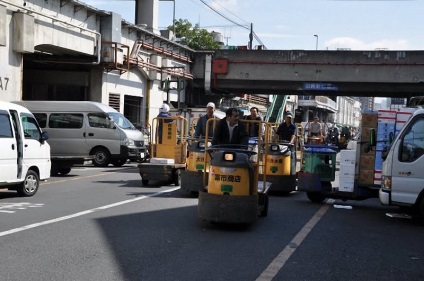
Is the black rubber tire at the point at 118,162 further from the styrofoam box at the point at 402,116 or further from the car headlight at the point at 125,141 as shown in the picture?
the styrofoam box at the point at 402,116

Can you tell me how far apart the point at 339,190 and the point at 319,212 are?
→ 1.00 m

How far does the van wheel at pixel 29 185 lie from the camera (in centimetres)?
1171

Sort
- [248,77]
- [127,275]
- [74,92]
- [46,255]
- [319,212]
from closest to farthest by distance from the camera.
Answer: [127,275] → [46,255] → [319,212] → [74,92] → [248,77]

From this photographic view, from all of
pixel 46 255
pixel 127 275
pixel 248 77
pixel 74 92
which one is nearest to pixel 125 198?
pixel 46 255

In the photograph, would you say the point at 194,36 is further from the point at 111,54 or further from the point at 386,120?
the point at 386,120

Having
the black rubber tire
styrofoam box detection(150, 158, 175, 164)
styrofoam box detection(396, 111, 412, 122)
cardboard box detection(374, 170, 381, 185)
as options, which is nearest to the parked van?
the black rubber tire

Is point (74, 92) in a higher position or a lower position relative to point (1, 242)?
higher

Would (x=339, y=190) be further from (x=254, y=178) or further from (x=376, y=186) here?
(x=254, y=178)

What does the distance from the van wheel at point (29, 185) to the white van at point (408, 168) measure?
7.71 metres

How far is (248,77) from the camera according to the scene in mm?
36594

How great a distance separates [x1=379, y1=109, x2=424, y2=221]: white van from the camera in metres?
9.41

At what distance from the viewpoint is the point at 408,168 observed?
9.50m

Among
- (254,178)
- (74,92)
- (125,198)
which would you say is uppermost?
(74,92)

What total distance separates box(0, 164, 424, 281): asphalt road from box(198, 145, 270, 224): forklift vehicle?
11.1 inches
